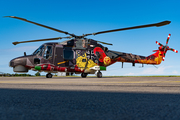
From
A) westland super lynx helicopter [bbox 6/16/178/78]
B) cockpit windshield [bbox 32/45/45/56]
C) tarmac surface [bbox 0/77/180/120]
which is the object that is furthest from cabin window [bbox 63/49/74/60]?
tarmac surface [bbox 0/77/180/120]

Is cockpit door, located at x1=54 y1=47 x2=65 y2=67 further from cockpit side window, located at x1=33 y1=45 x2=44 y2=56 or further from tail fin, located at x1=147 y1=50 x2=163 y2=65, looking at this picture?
tail fin, located at x1=147 y1=50 x2=163 y2=65

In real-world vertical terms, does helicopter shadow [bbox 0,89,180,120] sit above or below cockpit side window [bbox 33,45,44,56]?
below

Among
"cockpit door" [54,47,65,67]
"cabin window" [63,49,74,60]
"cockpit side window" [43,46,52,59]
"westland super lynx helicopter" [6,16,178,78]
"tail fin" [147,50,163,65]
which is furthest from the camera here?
"tail fin" [147,50,163,65]

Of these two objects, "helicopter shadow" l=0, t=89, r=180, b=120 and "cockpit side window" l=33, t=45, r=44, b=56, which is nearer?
"helicopter shadow" l=0, t=89, r=180, b=120

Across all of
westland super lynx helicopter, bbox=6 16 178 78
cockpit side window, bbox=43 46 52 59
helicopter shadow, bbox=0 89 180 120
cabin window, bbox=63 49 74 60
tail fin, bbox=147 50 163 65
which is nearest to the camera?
helicopter shadow, bbox=0 89 180 120

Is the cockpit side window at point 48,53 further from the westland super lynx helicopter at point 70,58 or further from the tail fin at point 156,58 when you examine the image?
the tail fin at point 156,58

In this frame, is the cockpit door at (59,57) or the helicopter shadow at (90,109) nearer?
the helicopter shadow at (90,109)

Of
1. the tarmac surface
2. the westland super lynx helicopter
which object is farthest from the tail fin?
the tarmac surface

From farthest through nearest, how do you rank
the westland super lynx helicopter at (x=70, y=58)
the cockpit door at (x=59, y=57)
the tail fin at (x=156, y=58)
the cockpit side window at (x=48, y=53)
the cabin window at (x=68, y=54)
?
the tail fin at (x=156, y=58)
the cabin window at (x=68, y=54)
the cockpit door at (x=59, y=57)
the cockpit side window at (x=48, y=53)
the westland super lynx helicopter at (x=70, y=58)

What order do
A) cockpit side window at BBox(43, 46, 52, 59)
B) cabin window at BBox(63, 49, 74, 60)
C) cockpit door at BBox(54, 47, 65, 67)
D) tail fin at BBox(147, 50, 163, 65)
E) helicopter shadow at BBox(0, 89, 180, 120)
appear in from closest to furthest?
helicopter shadow at BBox(0, 89, 180, 120) < cockpit side window at BBox(43, 46, 52, 59) < cockpit door at BBox(54, 47, 65, 67) < cabin window at BBox(63, 49, 74, 60) < tail fin at BBox(147, 50, 163, 65)

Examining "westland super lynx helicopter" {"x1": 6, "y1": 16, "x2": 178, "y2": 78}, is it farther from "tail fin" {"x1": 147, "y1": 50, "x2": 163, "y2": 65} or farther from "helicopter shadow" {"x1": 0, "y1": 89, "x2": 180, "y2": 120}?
"helicopter shadow" {"x1": 0, "y1": 89, "x2": 180, "y2": 120}

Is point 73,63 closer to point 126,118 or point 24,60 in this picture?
point 24,60

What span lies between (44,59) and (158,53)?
14427 millimetres

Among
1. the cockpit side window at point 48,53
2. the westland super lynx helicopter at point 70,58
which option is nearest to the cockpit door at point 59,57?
the westland super lynx helicopter at point 70,58
